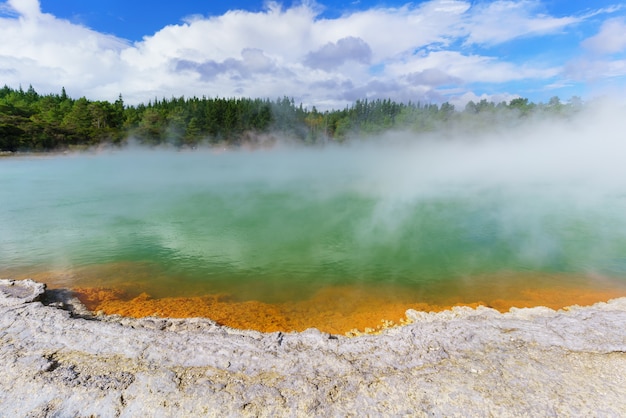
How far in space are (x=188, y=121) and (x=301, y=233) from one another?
176ft

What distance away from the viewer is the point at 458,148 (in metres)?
53.5

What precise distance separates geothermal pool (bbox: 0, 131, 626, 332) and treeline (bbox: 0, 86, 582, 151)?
28.8 meters

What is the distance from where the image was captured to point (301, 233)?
36.9ft

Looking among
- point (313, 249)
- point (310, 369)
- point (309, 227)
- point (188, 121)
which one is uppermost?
point (188, 121)

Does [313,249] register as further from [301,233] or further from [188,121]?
[188,121]

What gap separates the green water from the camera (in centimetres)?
820

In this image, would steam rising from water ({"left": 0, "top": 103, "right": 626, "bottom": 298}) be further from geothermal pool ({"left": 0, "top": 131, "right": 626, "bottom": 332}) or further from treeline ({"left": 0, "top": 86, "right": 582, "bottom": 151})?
treeline ({"left": 0, "top": 86, "right": 582, "bottom": 151})

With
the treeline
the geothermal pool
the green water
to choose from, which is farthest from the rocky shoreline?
the treeline

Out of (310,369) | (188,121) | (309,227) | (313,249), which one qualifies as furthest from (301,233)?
(188,121)

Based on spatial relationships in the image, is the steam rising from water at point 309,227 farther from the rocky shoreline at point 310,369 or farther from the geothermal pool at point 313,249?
the rocky shoreline at point 310,369

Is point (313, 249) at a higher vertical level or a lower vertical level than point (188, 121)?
lower

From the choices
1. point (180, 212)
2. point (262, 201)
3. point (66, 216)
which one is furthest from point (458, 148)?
point (66, 216)

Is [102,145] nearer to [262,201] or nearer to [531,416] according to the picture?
[262,201]

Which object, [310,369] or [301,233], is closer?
[310,369]
